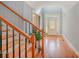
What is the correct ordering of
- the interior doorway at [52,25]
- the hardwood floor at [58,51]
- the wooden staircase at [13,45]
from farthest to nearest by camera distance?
the interior doorway at [52,25] < the hardwood floor at [58,51] < the wooden staircase at [13,45]

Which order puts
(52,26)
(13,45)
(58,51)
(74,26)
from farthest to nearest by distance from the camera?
(52,26) → (58,51) → (74,26) → (13,45)

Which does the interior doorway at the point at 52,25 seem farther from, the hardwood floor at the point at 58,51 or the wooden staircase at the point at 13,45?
the wooden staircase at the point at 13,45

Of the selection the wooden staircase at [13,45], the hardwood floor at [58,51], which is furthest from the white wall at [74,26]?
the wooden staircase at [13,45]

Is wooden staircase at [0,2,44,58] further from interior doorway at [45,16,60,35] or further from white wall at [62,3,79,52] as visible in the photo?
interior doorway at [45,16,60,35]

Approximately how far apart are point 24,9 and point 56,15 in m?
9.12

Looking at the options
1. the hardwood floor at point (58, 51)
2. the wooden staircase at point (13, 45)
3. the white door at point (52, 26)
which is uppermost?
the white door at point (52, 26)

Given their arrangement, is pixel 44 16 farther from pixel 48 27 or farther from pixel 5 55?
pixel 5 55

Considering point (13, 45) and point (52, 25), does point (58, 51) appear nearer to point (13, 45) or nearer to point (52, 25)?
point (13, 45)

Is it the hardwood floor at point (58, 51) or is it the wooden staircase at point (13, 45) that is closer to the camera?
the wooden staircase at point (13, 45)

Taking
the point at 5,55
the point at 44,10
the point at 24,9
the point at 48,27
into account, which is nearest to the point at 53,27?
the point at 48,27

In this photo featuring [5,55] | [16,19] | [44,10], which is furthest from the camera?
[44,10]

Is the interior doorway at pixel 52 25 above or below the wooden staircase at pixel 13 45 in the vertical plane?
above

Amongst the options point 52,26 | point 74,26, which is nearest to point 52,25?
point 52,26

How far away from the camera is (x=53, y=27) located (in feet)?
51.5
